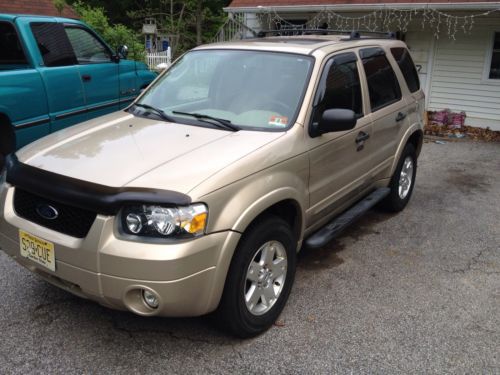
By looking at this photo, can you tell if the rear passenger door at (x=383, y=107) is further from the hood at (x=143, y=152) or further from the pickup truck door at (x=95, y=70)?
the pickup truck door at (x=95, y=70)

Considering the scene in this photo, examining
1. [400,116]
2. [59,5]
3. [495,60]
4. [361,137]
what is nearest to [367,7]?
[495,60]

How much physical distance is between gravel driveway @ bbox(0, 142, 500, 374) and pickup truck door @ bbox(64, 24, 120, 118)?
315cm

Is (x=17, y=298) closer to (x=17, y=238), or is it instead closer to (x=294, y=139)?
(x=17, y=238)

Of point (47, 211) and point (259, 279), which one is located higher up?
point (47, 211)

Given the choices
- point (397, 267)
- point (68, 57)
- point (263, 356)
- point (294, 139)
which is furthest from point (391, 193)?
point (68, 57)

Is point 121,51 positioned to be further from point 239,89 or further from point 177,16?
point 177,16

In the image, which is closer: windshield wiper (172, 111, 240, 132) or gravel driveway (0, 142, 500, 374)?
gravel driveway (0, 142, 500, 374)

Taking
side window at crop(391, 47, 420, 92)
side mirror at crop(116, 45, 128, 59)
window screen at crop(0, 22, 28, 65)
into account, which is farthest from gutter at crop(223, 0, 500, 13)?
window screen at crop(0, 22, 28, 65)

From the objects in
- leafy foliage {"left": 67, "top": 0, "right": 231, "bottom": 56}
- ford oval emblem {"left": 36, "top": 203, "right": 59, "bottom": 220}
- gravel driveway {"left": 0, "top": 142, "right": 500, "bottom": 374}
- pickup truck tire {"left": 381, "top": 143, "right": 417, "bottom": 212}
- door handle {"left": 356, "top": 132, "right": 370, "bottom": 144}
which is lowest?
gravel driveway {"left": 0, "top": 142, "right": 500, "bottom": 374}

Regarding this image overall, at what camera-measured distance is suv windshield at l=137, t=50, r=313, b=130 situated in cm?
357

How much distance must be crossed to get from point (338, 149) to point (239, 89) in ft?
2.97

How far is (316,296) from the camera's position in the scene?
3729 millimetres

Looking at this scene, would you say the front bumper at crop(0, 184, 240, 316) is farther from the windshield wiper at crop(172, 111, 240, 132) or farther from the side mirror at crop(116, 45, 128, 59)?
the side mirror at crop(116, 45, 128, 59)

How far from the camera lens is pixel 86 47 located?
686 cm
